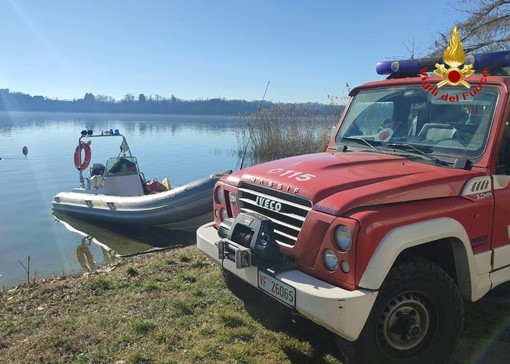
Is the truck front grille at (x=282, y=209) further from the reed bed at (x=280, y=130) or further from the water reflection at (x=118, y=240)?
the reed bed at (x=280, y=130)

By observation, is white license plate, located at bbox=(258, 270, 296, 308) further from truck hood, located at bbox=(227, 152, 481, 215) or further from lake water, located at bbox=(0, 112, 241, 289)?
lake water, located at bbox=(0, 112, 241, 289)

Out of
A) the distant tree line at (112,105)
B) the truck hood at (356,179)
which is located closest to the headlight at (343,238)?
the truck hood at (356,179)

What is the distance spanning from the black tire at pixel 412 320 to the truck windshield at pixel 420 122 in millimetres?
1112

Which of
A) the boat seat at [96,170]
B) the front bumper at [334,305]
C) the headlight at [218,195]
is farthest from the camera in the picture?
the boat seat at [96,170]

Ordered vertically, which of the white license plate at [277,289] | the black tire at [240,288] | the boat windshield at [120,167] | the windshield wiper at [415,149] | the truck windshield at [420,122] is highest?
the truck windshield at [420,122]

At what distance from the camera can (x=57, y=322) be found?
446 cm

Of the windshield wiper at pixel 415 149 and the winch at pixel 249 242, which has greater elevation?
the windshield wiper at pixel 415 149

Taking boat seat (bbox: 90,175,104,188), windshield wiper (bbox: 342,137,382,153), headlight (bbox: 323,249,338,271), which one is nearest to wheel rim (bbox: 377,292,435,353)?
headlight (bbox: 323,249,338,271)

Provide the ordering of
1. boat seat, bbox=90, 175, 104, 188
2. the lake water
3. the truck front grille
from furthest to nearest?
Answer: boat seat, bbox=90, 175, 104, 188 → the lake water → the truck front grille

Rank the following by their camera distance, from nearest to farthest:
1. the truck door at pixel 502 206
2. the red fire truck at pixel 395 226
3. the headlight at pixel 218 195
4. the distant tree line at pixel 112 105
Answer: the red fire truck at pixel 395 226, the truck door at pixel 502 206, the headlight at pixel 218 195, the distant tree line at pixel 112 105

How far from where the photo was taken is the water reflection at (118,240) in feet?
32.2

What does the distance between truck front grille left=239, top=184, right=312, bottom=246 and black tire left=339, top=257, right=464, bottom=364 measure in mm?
716

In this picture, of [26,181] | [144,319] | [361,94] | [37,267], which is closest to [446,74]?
[361,94]

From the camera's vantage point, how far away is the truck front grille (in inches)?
130
